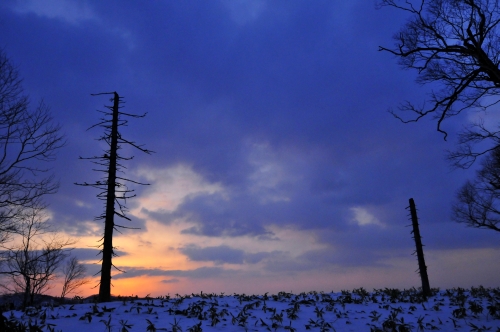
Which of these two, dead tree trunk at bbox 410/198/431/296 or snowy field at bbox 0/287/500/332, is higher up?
dead tree trunk at bbox 410/198/431/296

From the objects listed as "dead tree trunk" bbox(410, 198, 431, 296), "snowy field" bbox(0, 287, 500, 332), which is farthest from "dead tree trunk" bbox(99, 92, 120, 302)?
"dead tree trunk" bbox(410, 198, 431, 296)

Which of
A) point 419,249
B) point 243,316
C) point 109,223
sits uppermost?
point 109,223

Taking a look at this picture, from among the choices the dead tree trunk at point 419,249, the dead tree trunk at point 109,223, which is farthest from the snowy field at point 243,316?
the dead tree trunk at point 419,249

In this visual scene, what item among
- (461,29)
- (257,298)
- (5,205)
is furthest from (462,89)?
(5,205)

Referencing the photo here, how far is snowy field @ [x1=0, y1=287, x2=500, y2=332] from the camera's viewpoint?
8812 millimetres

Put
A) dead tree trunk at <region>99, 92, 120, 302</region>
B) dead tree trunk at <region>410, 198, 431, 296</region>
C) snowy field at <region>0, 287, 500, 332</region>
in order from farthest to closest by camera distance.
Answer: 1. dead tree trunk at <region>410, 198, 431, 296</region>
2. dead tree trunk at <region>99, 92, 120, 302</region>
3. snowy field at <region>0, 287, 500, 332</region>

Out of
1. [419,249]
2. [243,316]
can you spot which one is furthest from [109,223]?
[419,249]

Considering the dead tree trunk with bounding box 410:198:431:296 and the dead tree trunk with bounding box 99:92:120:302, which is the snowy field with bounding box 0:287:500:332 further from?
the dead tree trunk with bounding box 410:198:431:296

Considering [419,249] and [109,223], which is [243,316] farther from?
[419,249]

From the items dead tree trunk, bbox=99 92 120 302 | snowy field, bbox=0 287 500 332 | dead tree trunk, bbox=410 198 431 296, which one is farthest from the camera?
dead tree trunk, bbox=410 198 431 296

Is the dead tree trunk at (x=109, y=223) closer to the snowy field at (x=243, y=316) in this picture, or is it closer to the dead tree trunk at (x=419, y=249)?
the snowy field at (x=243, y=316)

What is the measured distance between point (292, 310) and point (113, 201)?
9.33m

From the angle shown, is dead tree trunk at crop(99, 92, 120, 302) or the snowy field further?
dead tree trunk at crop(99, 92, 120, 302)

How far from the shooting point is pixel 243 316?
33.4ft
